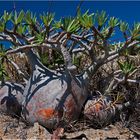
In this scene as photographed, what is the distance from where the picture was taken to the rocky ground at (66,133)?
157 inches

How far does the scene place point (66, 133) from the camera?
13.5 ft

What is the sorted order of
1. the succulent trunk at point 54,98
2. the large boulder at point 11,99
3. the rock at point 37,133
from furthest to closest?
A: the large boulder at point 11,99, the succulent trunk at point 54,98, the rock at point 37,133

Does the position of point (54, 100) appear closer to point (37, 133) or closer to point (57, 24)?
point (37, 133)

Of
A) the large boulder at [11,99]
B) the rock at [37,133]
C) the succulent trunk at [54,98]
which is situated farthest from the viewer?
the large boulder at [11,99]

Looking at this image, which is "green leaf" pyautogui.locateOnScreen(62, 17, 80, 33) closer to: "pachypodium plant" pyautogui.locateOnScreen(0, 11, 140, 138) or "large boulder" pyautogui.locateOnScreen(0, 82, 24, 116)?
"pachypodium plant" pyautogui.locateOnScreen(0, 11, 140, 138)

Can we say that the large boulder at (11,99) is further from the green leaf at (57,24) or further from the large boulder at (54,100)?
the green leaf at (57,24)

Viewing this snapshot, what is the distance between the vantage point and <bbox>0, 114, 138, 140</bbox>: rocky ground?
3.99m

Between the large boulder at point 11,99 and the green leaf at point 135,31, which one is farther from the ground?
the green leaf at point 135,31

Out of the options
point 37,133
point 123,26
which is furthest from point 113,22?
point 37,133

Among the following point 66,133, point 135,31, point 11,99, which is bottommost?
point 66,133

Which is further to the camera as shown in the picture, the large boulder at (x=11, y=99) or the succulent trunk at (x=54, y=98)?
the large boulder at (x=11, y=99)

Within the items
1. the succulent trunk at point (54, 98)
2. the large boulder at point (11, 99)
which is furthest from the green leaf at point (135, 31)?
the large boulder at point (11, 99)

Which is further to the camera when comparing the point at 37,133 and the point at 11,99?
the point at 11,99

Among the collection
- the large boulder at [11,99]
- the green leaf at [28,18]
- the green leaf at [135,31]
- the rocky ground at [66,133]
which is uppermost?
the green leaf at [28,18]
